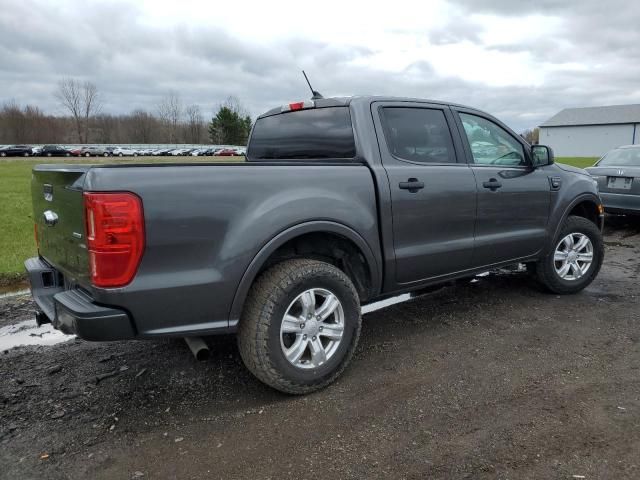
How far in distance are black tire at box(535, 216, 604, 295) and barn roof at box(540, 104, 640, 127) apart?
77.1 metres

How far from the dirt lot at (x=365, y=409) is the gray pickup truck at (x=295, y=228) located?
39 centimetres

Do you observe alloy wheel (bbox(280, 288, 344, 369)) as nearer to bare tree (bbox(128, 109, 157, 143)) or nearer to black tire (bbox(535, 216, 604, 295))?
black tire (bbox(535, 216, 604, 295))

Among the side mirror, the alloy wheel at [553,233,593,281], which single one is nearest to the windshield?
the alloy wheel at [553,233,593,281]

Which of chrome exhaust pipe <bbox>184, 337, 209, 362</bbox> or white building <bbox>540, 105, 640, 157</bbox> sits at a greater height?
white building <bbox>540, 105, 640, 157</bbox>

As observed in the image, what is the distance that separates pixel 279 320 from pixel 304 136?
5.54 ft

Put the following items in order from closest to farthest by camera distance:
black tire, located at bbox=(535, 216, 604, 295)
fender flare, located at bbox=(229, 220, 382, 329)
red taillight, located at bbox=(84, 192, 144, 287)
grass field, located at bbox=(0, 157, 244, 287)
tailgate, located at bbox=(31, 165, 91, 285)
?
red taillight, located at bbox=(84, 192, 144, 287) → tailgate, located at bbox=(31, 165, 91, 285) → fender flare, located at bbox=(229, 220, 382, 329) → black tire, located at bbox=(535, 216, 604, 295) → grass field, located at bbox=(0, 157, 244, 287)

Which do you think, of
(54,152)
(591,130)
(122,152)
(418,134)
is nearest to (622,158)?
(418,134)

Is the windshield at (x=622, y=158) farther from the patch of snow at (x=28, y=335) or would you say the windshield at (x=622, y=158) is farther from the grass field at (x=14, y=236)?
the patch of snow at (x=28, y=335)

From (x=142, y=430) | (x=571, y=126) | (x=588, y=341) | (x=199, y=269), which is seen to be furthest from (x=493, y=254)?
(x=571, y=126)

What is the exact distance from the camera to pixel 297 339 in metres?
3.16

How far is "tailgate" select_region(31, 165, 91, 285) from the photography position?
2703 mm

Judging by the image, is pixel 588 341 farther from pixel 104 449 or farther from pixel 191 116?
pixel 191 116

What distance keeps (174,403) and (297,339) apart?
0.84 m

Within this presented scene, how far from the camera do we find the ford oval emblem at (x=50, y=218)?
3077 mm
